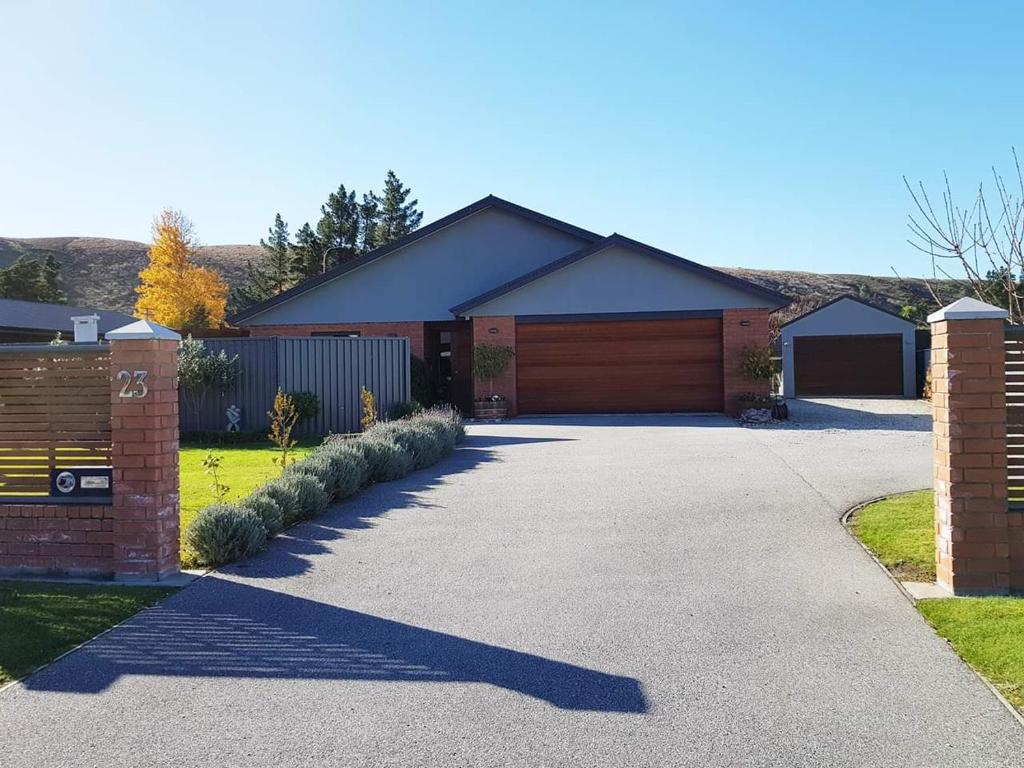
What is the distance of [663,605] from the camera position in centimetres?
577

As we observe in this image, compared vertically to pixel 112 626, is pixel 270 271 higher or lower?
higher

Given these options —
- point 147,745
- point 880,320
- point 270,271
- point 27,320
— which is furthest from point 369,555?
point 270,271

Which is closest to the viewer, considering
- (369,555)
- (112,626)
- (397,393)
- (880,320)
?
(112,626)

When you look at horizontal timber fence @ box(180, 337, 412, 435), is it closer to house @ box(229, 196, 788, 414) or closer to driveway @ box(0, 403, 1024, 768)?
house @ box(229, 196, 788, 414)

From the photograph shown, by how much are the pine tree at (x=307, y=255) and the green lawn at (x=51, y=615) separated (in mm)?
46416

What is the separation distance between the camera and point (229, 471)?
12406mm

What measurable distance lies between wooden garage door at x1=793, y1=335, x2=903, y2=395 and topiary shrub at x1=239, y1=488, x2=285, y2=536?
90.4 ft

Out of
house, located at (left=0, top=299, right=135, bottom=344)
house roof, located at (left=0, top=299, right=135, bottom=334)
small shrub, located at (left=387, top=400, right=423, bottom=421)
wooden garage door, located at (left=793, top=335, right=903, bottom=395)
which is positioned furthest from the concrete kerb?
house roof, located at (left=0, top=299, right=135, bottom=334)

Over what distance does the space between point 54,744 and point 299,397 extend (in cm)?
1380

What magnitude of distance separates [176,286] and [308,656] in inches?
2124

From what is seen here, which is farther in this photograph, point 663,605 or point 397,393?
point 397,393

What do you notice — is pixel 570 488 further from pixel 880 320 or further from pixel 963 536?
pixel 880 320

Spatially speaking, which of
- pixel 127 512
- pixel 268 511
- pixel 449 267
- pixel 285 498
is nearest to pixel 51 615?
pixel 127 512

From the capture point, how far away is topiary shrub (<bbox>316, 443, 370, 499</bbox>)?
9.61 m
